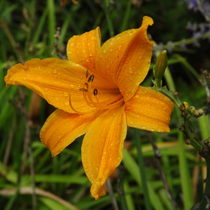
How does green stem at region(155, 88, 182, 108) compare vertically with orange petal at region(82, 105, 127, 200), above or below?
above

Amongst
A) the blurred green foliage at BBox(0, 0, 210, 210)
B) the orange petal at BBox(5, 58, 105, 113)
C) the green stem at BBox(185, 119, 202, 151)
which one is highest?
the green stem at BBox(185, 119, 202, 151)

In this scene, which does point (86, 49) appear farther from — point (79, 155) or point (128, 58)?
point (79, 155)

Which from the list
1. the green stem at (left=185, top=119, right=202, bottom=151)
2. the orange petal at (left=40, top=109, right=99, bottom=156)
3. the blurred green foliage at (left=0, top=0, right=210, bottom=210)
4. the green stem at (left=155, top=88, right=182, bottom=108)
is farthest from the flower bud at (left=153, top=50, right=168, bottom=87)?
the blurred green foliage at (left=0, top=0, right=210, bottom=210)

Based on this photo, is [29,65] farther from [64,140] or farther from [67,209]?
[67,209]

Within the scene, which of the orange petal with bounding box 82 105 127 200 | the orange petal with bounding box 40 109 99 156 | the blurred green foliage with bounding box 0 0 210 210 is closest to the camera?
the orange petal with bounding box 82 105 127 200

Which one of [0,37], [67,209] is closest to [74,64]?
[67,209]

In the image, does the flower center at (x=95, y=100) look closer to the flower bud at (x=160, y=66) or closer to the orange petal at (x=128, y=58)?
the orange petal at (x=128, y=58)

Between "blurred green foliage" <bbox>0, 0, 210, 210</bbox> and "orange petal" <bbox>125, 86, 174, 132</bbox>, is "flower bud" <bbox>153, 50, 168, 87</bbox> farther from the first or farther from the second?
"blurred green foliage" <bbox>0, 0, 210, 210</bbox>
